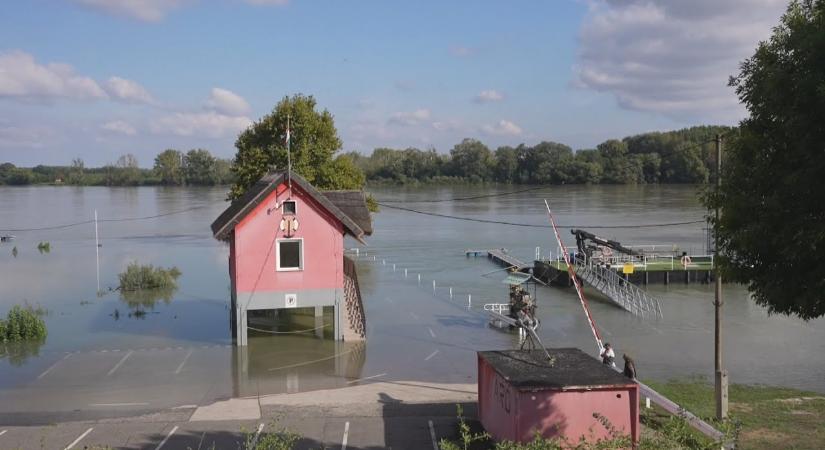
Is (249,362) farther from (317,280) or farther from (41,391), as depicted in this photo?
(41,391)

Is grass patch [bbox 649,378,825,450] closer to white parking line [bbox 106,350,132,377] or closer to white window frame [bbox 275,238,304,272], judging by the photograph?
white window frame [bbox 275,238,304,272]

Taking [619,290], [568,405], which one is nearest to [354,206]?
[619,290]

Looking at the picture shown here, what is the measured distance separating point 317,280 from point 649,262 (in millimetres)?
30106

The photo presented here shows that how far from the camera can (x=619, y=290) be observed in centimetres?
4169

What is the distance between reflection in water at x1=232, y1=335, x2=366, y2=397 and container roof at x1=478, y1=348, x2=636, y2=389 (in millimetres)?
8951

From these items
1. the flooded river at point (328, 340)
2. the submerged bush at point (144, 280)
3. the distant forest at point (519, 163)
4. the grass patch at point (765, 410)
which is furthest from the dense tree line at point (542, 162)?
the grass patch at point (765, 410)

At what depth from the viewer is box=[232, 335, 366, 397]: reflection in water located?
→ 2419 cm

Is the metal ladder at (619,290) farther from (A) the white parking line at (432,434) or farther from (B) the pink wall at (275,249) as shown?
(A) the white parking line at (432,434)

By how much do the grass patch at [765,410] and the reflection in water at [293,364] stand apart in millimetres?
10274

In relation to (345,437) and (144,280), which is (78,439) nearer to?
(345,437)

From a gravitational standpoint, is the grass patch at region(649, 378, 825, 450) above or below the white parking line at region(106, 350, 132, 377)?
above

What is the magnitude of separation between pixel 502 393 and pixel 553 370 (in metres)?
1.16

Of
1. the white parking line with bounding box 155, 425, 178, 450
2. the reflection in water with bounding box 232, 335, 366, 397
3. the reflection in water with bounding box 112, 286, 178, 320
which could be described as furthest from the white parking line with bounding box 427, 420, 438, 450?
the reflection in water with bounding box 112, 286, 178, 320

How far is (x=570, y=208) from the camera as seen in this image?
111125 millimetres
